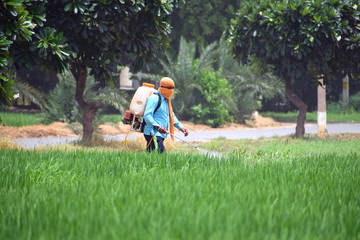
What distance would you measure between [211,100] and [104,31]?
10623 mm

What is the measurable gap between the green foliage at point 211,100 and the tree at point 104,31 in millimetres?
9048

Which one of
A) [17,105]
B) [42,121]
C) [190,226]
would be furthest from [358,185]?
[17,105]

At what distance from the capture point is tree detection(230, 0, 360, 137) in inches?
554

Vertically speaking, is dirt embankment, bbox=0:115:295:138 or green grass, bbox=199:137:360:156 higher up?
dirt embankment, bbox=0:115:295:138

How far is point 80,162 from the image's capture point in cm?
750

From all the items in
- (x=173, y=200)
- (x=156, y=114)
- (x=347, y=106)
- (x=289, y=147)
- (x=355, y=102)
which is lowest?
(x=289, y=147)

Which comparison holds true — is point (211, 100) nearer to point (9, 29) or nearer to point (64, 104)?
point (64, 104)

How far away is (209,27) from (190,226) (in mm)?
21957

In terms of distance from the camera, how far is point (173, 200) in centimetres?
477

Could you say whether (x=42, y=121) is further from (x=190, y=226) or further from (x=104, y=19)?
(x=190, y=226)

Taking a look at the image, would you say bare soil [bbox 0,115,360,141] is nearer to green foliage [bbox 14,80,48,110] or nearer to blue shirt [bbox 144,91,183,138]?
green foliage [bbox 14,80,48,110]

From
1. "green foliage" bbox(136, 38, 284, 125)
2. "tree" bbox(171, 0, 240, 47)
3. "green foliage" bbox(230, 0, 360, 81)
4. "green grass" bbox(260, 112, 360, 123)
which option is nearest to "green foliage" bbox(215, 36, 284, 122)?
"green foliage" bbox(136, 38, 284, 125)

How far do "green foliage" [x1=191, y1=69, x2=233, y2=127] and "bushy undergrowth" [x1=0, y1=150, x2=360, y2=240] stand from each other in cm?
1413

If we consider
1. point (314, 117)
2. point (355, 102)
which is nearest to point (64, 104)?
point (314, 117)
